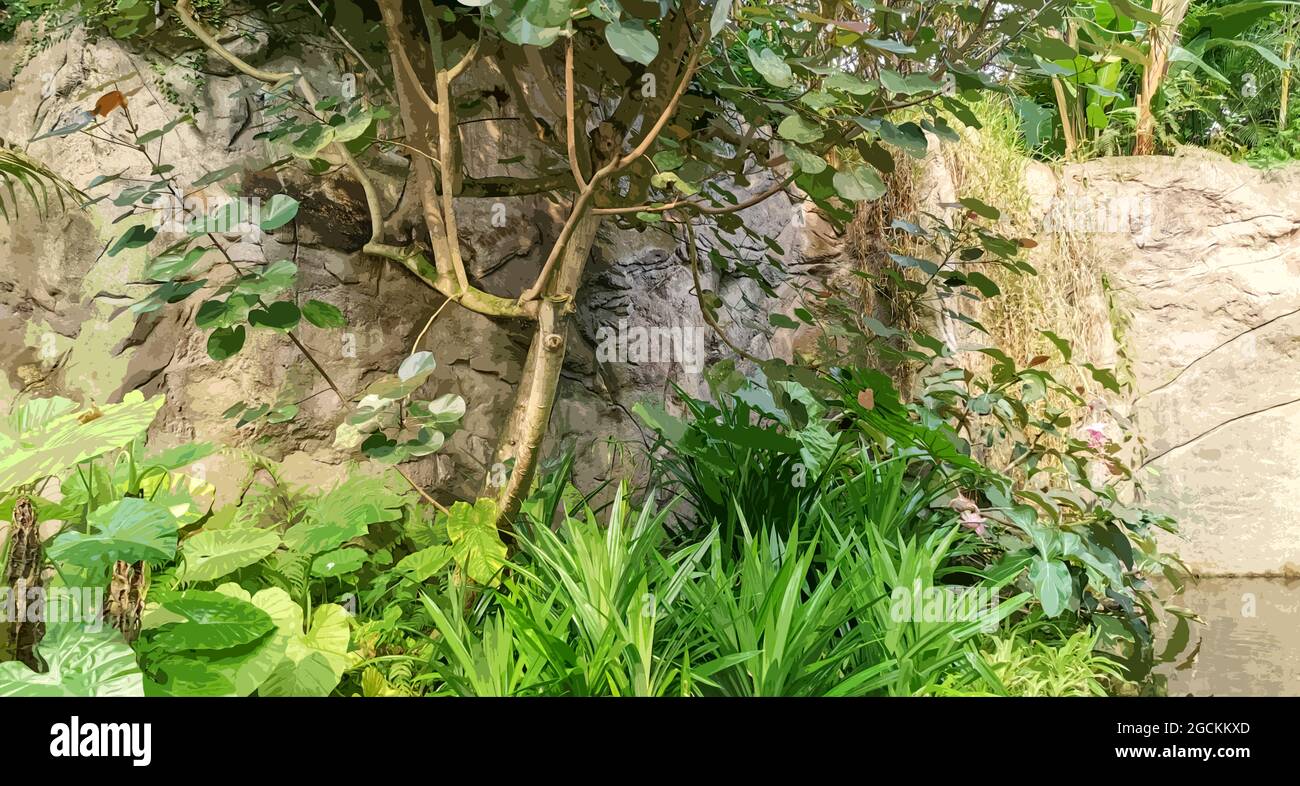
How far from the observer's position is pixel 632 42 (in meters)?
1.44

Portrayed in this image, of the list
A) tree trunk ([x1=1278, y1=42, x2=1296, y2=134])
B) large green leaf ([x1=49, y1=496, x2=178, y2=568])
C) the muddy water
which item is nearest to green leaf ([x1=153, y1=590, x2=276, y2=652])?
large green leaf ([x1=49, y1=496, x2=178, y2=568])

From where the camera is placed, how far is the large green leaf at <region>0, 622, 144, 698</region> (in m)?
1.32

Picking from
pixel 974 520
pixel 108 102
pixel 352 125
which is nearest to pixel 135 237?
pixel 108 102

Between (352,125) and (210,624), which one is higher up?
(352,125)

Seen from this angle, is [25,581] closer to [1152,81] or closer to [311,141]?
[311,141]

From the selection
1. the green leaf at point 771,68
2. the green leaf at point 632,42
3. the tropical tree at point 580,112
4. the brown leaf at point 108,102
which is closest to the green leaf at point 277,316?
the tropical tree at point 580,112

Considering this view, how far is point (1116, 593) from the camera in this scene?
7.45ft

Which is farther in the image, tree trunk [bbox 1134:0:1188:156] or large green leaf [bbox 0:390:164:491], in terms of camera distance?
tree trunk [bbox 1134:0:1188:156]

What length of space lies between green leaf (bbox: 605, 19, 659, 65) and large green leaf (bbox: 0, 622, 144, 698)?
1.29m

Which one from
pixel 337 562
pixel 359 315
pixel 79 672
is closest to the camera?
pixel 79 672

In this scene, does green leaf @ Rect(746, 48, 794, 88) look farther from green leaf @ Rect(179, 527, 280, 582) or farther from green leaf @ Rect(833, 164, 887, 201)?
green leaf @ Rect(179, 527, 280, 582)

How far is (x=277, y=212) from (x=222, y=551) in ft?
2.31

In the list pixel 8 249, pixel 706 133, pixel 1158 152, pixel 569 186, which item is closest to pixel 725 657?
pixel 569 186
